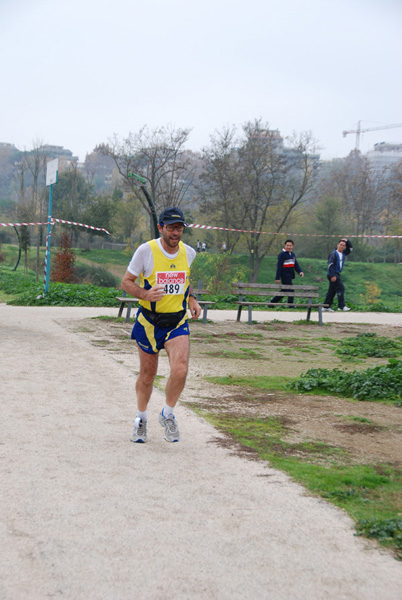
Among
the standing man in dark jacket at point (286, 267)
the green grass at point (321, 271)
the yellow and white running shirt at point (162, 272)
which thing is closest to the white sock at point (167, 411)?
the yellow and white running shirt at point (162, 272)

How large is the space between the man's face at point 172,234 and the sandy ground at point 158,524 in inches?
60.4

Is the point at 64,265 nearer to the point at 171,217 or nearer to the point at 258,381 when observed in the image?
the point at 258,381

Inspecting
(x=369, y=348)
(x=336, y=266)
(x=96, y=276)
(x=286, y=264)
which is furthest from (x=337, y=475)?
(x=96, y=276)

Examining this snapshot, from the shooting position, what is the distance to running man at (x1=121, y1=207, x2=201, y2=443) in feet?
17.2

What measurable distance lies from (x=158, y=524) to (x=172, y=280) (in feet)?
6.87

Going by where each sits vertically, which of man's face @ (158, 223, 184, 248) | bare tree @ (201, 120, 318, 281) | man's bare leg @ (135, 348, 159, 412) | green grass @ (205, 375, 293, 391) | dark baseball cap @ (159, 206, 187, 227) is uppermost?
bare tree @ (201, 120, 318, 281)

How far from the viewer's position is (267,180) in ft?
174

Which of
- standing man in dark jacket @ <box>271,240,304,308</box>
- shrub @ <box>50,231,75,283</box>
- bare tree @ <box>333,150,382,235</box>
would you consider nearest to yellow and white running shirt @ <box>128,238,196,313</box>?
standing man in dark jacket @ <box>271,240,304,308</box>

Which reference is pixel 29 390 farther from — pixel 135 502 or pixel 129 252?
pixel 129 252

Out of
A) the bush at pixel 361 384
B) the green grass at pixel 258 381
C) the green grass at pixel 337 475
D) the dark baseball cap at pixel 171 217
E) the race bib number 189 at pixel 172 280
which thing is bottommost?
the green grass at pixel 337 475

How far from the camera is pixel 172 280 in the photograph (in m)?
5.33

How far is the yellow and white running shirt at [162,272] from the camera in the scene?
5277 mm

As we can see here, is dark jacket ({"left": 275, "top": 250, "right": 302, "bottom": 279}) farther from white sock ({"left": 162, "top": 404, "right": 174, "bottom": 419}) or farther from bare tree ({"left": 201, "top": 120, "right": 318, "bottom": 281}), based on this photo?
bare tree ({"left": 201, "top": 120, "right": 318, "bottom": 281})

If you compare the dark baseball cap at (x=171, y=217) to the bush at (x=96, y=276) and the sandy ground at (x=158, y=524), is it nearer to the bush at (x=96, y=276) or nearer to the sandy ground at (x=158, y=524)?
the sandy ground at (x=158, y=524)
